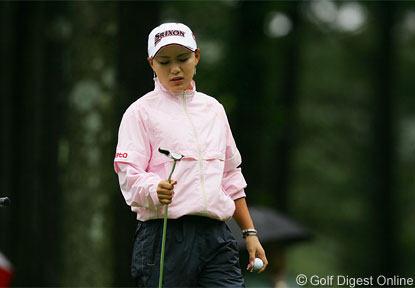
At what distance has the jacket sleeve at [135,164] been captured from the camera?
130 inches

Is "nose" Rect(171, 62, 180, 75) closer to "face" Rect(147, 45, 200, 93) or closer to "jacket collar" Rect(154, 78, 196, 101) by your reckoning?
"face" Rect(147, 45, 200, 93)

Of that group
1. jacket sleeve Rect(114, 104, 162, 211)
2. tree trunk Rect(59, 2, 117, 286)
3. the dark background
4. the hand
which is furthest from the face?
tree trunk Rect(59, 2, 117, 286)

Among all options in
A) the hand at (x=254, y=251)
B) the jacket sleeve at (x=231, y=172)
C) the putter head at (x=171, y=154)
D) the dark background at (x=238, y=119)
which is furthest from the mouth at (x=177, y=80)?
the dark background at (x=238, y=119)

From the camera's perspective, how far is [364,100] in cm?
2262

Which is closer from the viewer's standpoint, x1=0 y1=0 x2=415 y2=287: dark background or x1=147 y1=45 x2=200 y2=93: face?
x1=147 y1=45 x2=200 y2=93: face

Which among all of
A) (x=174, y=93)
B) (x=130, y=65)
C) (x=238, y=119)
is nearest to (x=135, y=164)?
(x=174, y=93)

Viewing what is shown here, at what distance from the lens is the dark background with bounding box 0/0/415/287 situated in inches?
315

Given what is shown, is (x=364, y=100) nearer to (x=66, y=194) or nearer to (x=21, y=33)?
(x=21, y=33)

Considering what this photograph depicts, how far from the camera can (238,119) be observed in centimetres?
1279

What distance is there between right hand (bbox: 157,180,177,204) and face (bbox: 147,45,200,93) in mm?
561

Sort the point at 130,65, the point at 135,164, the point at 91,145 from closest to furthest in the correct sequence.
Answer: the point at 135,164 < the point at 130,65 < the point at 91,145

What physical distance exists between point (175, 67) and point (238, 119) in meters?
9.27

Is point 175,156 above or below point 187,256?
above

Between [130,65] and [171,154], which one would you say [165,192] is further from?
[130,65]
